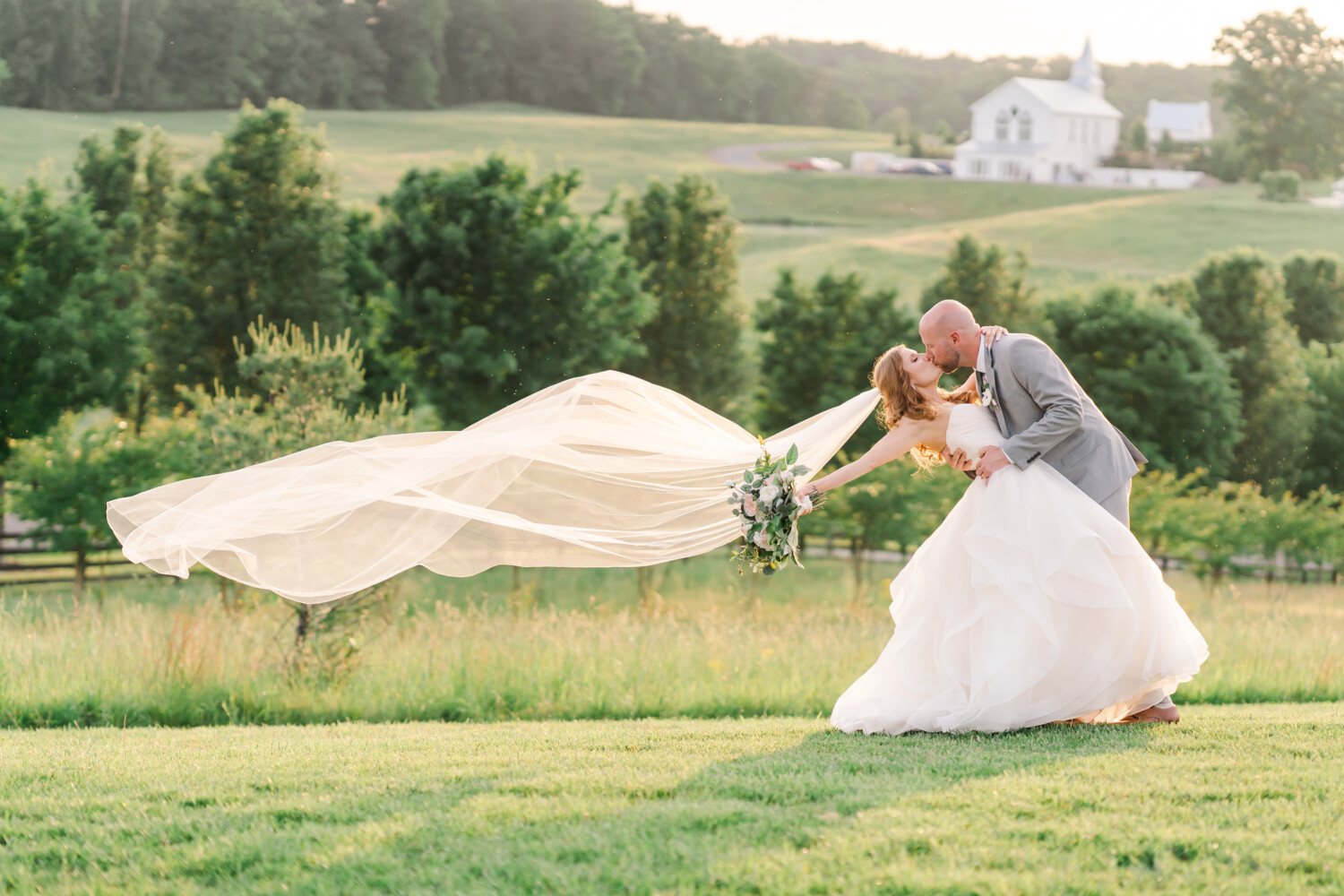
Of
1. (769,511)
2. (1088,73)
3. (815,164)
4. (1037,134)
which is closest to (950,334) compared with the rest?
(769,511)

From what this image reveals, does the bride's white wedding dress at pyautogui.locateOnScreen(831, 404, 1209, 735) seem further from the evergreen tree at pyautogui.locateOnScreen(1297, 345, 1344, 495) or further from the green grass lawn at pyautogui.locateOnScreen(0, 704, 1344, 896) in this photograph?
the evergreen tree at pyautogui.locateOnScreen(1297, 345, 1344, 495)

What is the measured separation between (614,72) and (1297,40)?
162 ft

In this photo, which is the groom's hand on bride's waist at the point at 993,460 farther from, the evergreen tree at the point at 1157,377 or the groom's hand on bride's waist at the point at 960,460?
the evergreen tree at the point at 1157,377

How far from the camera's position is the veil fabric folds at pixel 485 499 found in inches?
256

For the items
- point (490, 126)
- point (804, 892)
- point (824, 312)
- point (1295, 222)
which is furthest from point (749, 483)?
point (490, 126)

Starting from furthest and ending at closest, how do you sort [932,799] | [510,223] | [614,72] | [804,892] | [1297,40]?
[614,72] → [1297,40] → [510,223] → [932,799] → [804,892]

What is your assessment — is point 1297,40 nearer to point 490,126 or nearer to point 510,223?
point 490,126

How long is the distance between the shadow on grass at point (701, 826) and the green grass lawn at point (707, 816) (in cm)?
1

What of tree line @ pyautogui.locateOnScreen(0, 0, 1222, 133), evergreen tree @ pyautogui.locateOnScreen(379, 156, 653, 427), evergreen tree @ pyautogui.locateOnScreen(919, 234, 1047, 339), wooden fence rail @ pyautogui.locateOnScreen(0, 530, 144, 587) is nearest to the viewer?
wooden fence rail @ pyautogui.locateOnScreen(0, 530, 144, 587)

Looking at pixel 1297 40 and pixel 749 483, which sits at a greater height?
pixel 1297 40

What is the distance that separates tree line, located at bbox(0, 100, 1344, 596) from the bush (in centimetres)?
4585

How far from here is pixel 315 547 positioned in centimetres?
659

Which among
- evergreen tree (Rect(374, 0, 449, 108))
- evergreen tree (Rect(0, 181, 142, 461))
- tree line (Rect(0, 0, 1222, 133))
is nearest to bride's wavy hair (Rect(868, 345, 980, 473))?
evergreen tree (Rect(0, 181, 142, 461))

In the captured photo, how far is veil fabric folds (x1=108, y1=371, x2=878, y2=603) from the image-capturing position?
21.4ft
